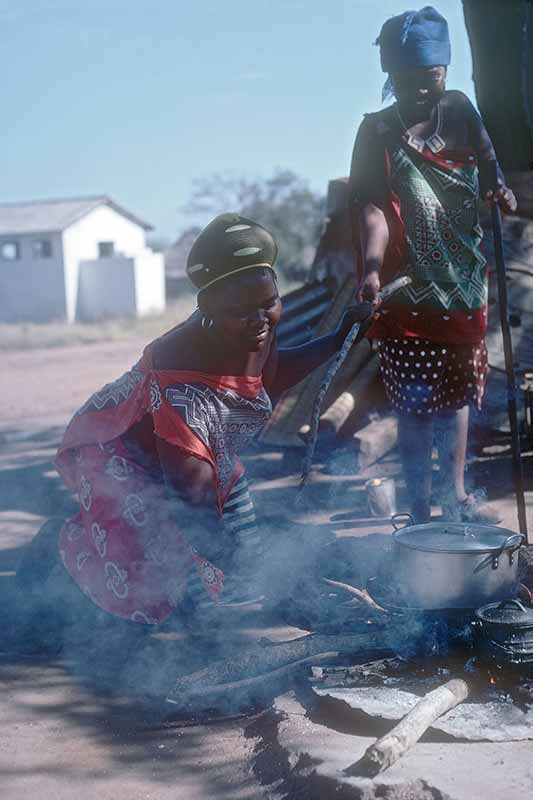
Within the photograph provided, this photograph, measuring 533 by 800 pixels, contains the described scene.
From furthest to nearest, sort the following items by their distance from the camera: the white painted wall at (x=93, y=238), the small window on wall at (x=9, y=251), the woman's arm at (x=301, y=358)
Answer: the small window on wall at (x=9, y=251)
the white painted wall at (x=93, y=238)
the woman's arm at (x=301, y=358)

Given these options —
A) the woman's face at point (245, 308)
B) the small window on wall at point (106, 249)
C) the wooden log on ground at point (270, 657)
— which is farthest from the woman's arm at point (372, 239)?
the small window on wall at point (106, 249)

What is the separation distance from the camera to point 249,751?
255cm

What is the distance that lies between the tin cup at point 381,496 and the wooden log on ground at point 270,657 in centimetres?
203

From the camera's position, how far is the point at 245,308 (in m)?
2.88

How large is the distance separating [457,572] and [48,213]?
3325 cm

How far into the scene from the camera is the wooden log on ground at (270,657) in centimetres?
282

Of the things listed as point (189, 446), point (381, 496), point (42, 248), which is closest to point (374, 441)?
point (381, 496)

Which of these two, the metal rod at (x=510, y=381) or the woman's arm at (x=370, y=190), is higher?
the woman's arm at (x=370, y=190)

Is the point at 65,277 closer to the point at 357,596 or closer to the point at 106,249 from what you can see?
the point at 106,249

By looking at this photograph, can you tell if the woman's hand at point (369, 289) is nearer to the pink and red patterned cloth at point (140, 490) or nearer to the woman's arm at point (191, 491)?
the pink and red patterned cloth at point (140, 490)

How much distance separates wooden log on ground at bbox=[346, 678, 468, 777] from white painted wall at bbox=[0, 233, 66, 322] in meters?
29.5

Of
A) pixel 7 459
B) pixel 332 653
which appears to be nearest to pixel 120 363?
pixel 7 459

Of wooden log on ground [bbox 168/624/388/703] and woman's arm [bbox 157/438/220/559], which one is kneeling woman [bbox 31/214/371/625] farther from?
wooden log on ground [bbox 168/624/388/703]

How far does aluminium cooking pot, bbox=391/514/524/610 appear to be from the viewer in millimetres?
2834
